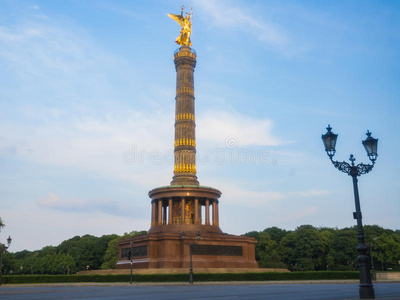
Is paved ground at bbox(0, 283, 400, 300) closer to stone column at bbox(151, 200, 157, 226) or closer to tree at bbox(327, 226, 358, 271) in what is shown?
stone column at bbox(151, 200, 157, 226)

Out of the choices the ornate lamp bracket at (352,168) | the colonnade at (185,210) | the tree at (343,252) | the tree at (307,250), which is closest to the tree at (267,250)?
the tree at (307,250)

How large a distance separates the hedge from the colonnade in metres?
11.8

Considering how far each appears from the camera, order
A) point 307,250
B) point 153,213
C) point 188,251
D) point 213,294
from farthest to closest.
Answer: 1. point 307,250
2. point 153,213
3. point 188,251
4. point 213,294

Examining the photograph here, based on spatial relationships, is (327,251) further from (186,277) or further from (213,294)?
(213,294)

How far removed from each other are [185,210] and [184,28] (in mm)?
25529

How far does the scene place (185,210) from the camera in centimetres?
4572

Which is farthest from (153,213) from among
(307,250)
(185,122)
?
(307,250)

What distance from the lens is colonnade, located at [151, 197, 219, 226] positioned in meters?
45.3

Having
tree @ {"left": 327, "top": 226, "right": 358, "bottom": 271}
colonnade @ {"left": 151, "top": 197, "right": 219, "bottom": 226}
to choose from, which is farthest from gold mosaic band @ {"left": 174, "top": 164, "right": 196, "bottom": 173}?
tree @ {"left": 327, "top": 226, "right": 358, "bottom": 271}

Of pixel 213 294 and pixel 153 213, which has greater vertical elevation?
pixel 153 213

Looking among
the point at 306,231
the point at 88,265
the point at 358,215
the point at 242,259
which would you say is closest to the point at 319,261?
the point at 306,231

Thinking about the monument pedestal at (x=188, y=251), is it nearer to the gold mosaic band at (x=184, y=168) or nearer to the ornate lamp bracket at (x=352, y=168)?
the gold mosaic band at (x=184, y=168)

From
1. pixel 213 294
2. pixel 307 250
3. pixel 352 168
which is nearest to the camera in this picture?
pixel 352 168

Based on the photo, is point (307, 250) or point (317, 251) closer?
point (307, 250)
